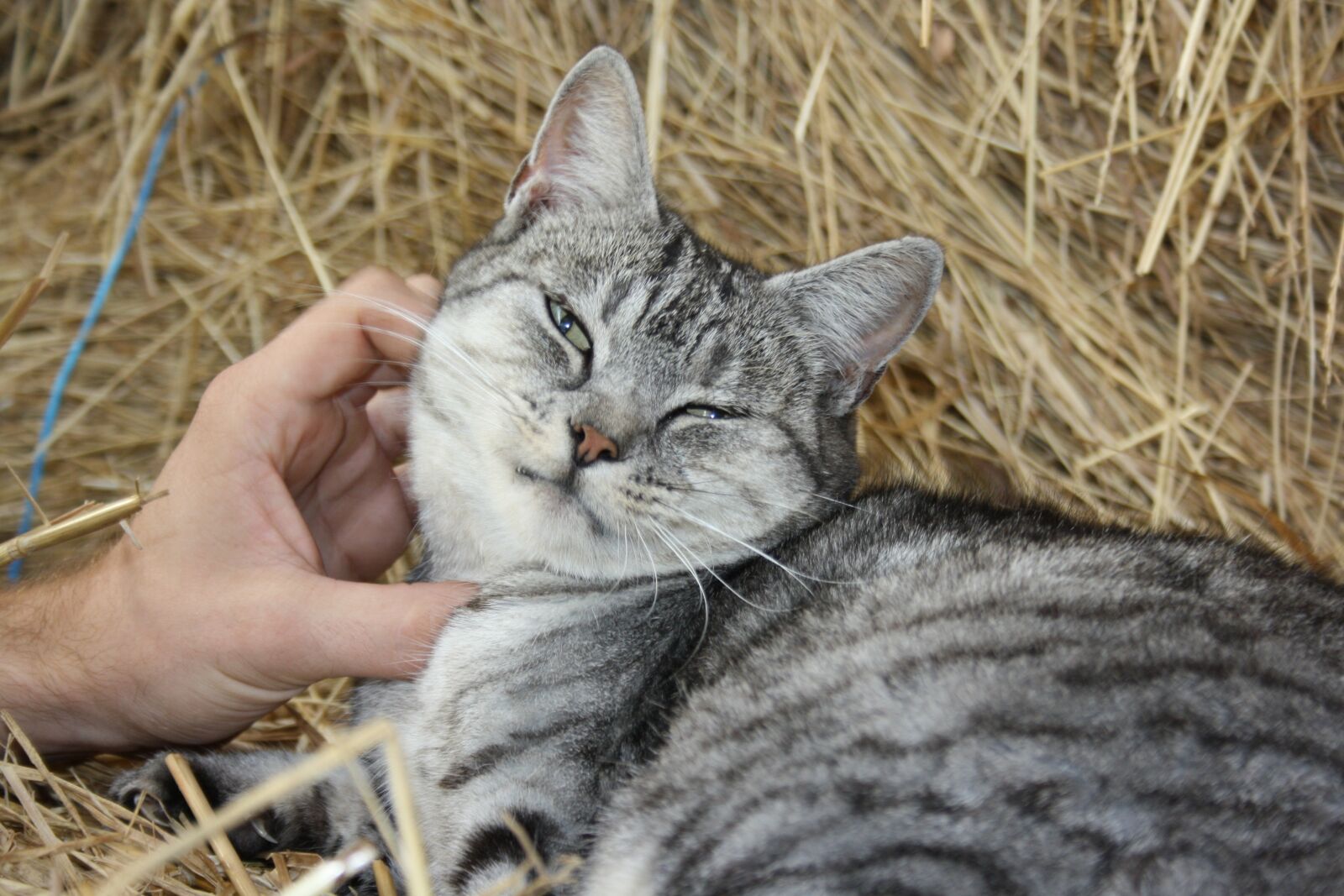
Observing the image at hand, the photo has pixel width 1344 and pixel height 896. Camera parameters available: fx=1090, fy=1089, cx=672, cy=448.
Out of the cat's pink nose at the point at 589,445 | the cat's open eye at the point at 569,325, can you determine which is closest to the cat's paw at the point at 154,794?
the cat's pink nose at the point at 589,445

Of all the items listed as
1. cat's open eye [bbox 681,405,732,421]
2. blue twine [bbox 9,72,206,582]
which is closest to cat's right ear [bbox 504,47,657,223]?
cat's open eye [bbox 681,405,732,421]

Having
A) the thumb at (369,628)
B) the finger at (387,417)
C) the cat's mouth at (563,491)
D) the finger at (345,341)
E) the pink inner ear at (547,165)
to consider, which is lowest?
the thumb at (369,628)

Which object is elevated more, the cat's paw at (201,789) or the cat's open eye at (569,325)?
the cat's open eye at (569,325)

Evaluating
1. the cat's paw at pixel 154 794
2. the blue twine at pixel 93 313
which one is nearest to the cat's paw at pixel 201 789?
the cat's paw at pixel 154 794

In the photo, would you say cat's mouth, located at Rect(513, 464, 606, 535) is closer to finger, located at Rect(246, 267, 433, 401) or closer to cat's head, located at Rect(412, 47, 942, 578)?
cat's head, located at Rect(412, 47, 942, 578)

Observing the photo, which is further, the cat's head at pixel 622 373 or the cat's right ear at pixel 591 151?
the cat's right ear at pixel 591 151

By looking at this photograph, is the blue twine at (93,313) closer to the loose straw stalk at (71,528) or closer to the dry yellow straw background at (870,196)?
the dry yellow straw background at (870,196)

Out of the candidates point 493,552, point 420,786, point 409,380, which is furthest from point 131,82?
point 420,786

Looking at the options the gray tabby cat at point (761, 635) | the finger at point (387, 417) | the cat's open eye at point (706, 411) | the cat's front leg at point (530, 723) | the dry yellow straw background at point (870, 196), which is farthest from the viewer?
the dry yellow straw background at point (870, 196)

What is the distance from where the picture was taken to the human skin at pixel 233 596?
2.15m

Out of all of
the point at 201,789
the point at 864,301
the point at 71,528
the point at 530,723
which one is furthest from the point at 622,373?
the point at 201,789

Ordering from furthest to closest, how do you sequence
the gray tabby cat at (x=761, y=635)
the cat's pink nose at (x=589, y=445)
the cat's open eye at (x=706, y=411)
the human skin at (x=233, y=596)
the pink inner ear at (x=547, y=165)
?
the pink inner ear at (x=547, y=165) < the cat's open eye at (x=706, y=411) < the human skin at (x=233, y=596) < the cat's pink nose at (x=589, y=445) < the gray tabby cat at (x=761, y=635)

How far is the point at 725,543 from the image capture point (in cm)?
222

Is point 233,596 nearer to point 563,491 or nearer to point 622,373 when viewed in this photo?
point 563,491
